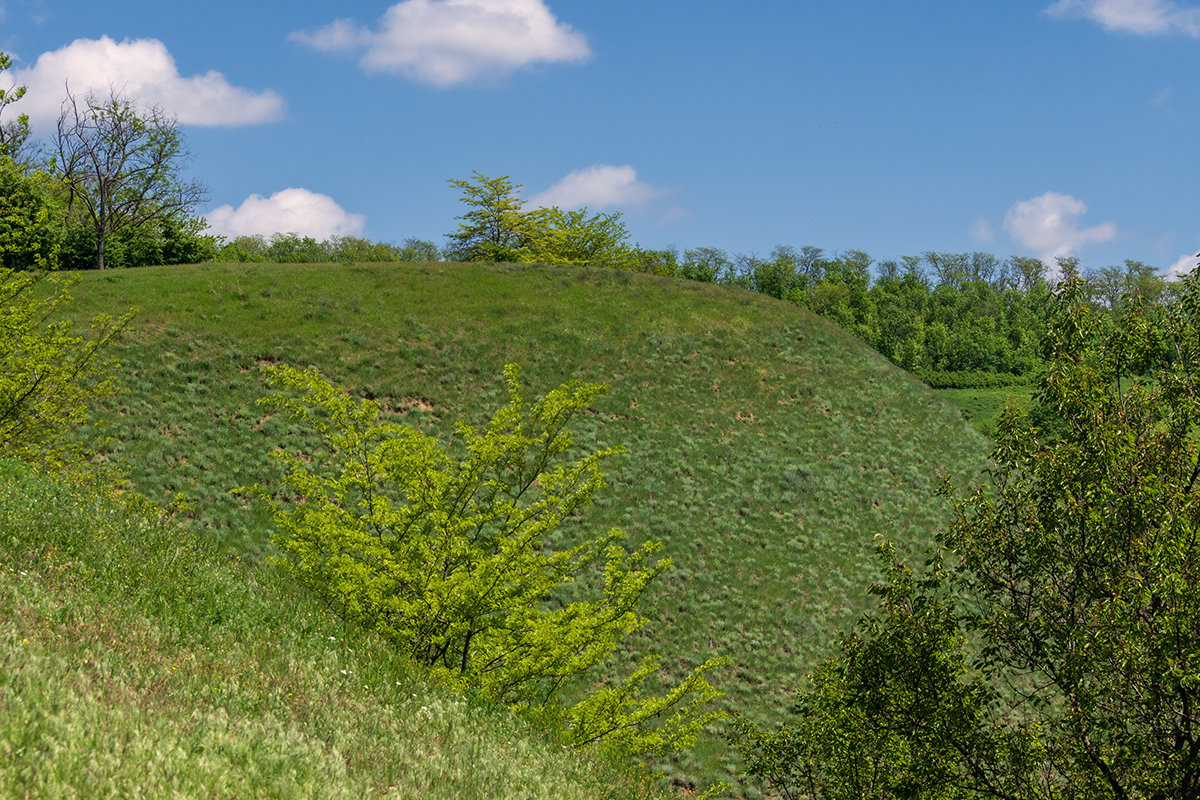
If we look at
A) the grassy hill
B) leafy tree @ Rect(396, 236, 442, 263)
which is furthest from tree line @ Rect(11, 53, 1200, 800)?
leafy tree @ Rect(396, 236, 442, 263)

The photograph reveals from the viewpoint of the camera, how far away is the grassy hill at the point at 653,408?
22.4 m

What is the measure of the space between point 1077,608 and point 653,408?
2405cm

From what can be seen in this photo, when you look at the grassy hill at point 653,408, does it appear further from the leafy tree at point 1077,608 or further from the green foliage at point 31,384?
the leafy tree at point 1077,608

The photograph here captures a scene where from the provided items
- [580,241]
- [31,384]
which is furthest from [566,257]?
[31,384]

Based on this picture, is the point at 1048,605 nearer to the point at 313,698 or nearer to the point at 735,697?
the point at 313,698

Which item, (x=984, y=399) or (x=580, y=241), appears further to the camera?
(x=984, y=399)

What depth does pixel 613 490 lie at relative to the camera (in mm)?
27031

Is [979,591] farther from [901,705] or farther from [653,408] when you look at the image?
[653,408]

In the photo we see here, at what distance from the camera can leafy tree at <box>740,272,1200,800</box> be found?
7910 mm

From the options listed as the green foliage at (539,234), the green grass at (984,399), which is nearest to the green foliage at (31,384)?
the green foliage at (539,234)

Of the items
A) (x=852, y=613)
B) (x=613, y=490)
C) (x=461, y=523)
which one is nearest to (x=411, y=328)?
(x=613, y=490)

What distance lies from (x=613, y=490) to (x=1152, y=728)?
19639mm

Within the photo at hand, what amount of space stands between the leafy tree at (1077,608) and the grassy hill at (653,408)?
788 centimetres

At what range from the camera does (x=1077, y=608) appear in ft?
29.6
